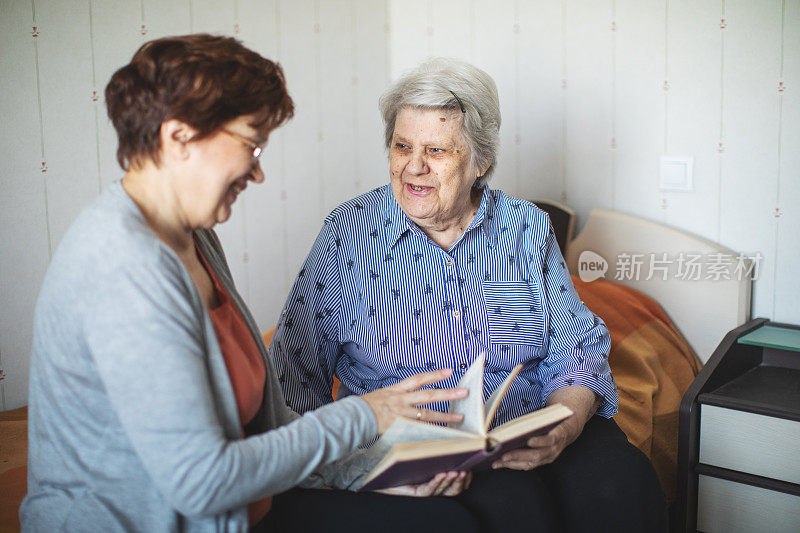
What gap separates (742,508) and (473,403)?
108 centimetres

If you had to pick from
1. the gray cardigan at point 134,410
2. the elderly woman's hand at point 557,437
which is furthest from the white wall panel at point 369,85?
the gray cardigan at point 134,410

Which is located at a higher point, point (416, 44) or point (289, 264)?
point (416, 44)

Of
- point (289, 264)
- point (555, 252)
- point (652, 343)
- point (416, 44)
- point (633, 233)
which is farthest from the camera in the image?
point (416, 44)

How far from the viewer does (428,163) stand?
5.24ft

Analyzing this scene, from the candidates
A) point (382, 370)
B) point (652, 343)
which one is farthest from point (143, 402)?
point (652, 343)

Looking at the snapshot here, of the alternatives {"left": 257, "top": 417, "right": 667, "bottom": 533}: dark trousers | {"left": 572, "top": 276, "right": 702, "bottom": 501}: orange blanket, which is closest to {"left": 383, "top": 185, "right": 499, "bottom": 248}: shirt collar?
{"left": 257, "top": 417, "right": 667, "bottom": 533}: dark trousers

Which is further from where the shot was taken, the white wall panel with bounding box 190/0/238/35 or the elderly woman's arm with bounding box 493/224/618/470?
the white wall panel with bounding box 190/0/238/35

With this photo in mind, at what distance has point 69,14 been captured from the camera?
186 cm

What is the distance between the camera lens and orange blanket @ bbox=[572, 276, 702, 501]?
1.93 meters

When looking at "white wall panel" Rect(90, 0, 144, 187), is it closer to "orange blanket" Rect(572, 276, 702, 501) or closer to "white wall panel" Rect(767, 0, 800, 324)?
"orange blanket" Rect(572, 276, 702, 501)

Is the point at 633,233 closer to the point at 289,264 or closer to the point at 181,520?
the point at 289,264

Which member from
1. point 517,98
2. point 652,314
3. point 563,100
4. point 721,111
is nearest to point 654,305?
point 652,314

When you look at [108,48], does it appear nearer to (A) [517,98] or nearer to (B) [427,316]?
(B) [427,316]

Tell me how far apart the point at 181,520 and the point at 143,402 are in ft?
0.66
